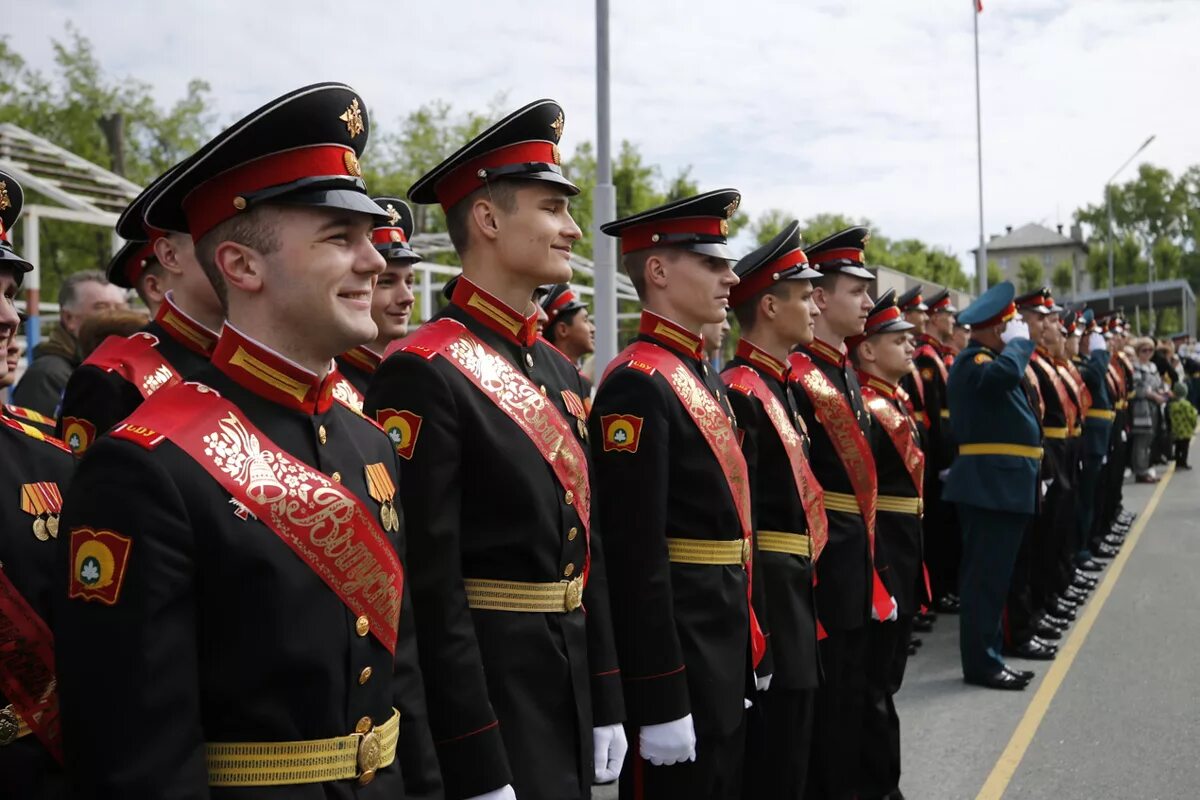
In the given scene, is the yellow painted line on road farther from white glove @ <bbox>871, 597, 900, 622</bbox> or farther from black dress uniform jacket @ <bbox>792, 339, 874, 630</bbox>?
black dress uniform jacket @ <bbox>792, 339, 874, 630</bbox>

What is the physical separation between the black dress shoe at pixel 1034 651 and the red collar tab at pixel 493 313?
5149 millimetres

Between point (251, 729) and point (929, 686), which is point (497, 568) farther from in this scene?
point (929, 686)

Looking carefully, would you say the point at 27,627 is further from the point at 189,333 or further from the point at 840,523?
the point at 840,523

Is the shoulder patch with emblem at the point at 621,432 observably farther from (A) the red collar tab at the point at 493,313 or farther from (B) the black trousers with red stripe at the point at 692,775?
(B) the black trousers with red stripe at the point at 692,775

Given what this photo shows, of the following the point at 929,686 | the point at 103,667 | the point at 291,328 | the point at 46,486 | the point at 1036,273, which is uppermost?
the point at 1036,273

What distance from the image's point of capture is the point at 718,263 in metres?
3.48

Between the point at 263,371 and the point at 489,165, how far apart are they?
1044 millimetres

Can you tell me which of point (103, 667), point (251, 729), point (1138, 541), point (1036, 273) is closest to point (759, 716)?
point (251, 729)

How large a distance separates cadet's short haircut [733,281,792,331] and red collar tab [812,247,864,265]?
707mm

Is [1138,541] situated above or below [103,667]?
below

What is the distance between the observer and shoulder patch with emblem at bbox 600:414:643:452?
3.10 m

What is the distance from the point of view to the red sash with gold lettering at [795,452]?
3.77 metres

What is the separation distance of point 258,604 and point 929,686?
522 centimetres

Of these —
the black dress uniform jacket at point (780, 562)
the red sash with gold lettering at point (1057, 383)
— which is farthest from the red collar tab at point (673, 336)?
the red sash with gold lettering at point (1057, 383)
